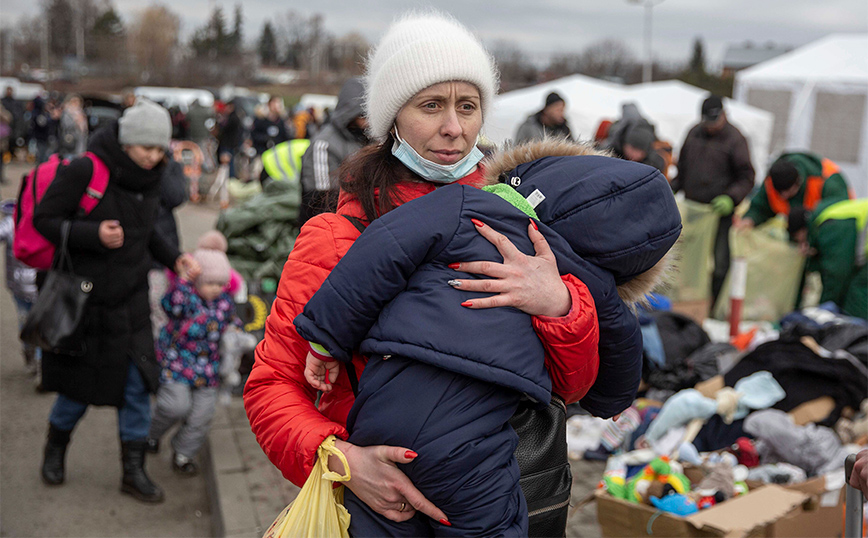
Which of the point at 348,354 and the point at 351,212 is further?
the point at 351,212

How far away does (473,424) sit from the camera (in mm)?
1449

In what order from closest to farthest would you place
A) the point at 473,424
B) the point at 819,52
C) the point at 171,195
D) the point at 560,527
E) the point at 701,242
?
the point at 473,424 < the point at 560,527 < the point at 171,195 < the point at 701,242 < the point at 819,52

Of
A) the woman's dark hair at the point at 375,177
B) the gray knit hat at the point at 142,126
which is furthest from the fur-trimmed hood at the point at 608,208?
the gray knit hat at the point at 142,126

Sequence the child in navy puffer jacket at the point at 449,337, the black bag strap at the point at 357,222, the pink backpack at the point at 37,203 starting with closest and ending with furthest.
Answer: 1. the child in navy puffer jacket at the point at 449,337
2. the black bag strap at the point at 357,222
3. the pink backpack at the point at 37,203

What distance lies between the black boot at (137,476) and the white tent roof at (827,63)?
541 inches

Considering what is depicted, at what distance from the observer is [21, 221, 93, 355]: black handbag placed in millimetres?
3877

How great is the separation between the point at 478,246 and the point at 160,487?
3689 millimetres

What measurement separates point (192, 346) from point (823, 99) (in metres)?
13.8

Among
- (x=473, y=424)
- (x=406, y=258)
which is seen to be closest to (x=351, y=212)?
(x=406, y=258)

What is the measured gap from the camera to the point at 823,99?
47.4ft

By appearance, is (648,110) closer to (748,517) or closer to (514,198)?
(748,517)

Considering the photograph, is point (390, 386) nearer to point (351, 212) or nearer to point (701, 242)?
point (351, 212)

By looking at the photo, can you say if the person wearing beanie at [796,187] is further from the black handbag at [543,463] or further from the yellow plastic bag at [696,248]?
the black handbag at [543,463]

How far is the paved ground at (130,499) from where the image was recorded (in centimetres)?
401
